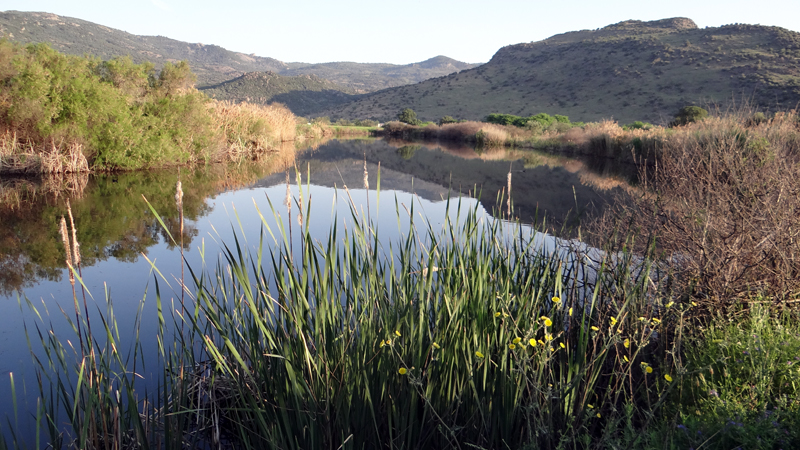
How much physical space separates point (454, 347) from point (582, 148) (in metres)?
20.3

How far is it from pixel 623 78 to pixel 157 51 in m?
77.8

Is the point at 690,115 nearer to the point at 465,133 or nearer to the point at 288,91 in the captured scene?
the point at 465,133

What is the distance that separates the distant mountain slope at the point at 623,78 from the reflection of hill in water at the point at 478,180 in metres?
18.6

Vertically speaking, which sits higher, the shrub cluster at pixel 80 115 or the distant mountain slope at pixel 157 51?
the distant mountain slope at pixel 157 51

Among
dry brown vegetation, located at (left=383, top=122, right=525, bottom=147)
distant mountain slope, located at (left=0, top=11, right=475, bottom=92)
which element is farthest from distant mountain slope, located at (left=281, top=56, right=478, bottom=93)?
dry brown vegetation, located at (left=383, top=122, right=525, bottom=147)

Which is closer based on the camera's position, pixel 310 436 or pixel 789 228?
pixel 310 436

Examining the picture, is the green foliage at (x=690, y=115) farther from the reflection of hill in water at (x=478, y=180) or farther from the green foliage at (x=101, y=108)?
the green foliage at (x=101, y=108)

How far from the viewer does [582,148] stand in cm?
2027

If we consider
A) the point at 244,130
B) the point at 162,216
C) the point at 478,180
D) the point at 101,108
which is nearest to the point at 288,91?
the point at 244,130

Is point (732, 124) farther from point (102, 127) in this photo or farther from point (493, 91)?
point (493, 91)


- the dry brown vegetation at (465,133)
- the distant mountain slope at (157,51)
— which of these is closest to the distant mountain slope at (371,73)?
the distant mountain slope at (157,51)

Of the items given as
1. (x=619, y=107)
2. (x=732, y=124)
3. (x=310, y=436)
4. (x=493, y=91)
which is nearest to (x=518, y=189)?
(x=732, y=124)

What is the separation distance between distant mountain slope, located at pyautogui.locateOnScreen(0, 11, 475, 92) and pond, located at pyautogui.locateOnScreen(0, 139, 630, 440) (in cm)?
478

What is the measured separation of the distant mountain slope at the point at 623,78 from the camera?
112 feet
